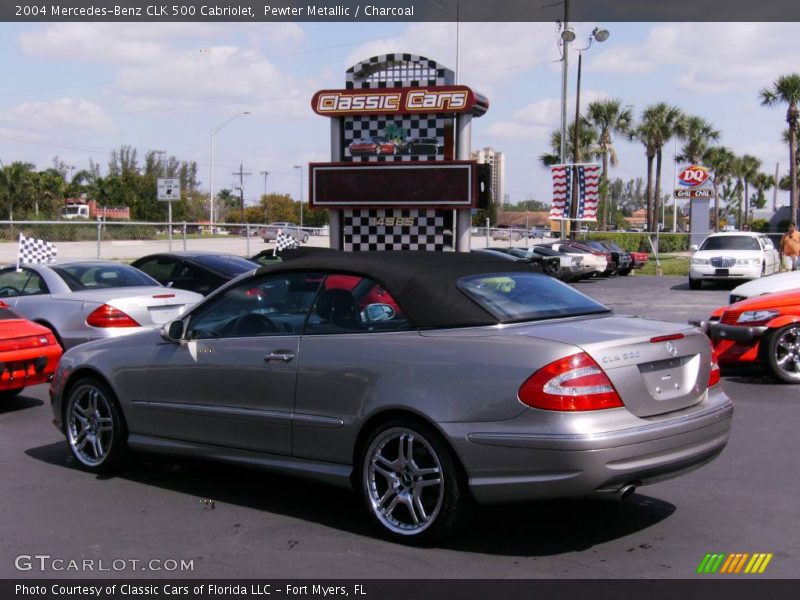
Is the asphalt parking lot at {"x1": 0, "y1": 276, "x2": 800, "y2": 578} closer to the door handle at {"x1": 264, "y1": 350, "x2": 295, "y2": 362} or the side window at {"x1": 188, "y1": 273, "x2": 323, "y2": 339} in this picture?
the door handle at {"x1": 264, "y1": 350, "x2": 295, "y2": 362}

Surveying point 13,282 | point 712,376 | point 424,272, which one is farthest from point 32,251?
point 712,376

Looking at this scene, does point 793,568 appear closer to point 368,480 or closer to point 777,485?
point 777,485

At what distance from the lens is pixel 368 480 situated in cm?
486

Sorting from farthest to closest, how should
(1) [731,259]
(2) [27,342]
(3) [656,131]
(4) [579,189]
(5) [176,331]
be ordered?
1. (3) [656,131]
2. (4) [579,189]
3. (1) [731,259]
4. (2) [27,342]
5. (5) [176,331]

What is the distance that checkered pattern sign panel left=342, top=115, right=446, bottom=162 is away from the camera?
43.7 feet

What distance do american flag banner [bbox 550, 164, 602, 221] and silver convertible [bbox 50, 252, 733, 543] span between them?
32422 millimetres

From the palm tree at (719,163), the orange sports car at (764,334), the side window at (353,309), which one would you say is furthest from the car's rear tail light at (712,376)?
the palm tree at (719,163)

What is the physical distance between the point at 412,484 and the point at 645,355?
54.3 inches

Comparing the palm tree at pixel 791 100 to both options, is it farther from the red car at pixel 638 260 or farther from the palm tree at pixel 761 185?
the palm tree at pixel 761 185

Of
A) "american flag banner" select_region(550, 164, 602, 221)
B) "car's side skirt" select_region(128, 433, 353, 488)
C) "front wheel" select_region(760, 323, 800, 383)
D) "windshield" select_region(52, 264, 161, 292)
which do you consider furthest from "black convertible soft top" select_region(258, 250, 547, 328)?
"american flag banner" select_region(550, 164, 602, 221)

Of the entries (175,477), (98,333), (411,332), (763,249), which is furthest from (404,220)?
(763,249)

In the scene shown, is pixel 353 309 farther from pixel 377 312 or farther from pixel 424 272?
pixel 424 272

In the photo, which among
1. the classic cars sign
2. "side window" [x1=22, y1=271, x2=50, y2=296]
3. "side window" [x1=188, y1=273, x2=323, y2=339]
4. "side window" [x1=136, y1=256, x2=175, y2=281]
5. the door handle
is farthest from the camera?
"side window" [x1=136, y1=256, x2=175, y2=281]

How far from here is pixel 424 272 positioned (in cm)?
514
